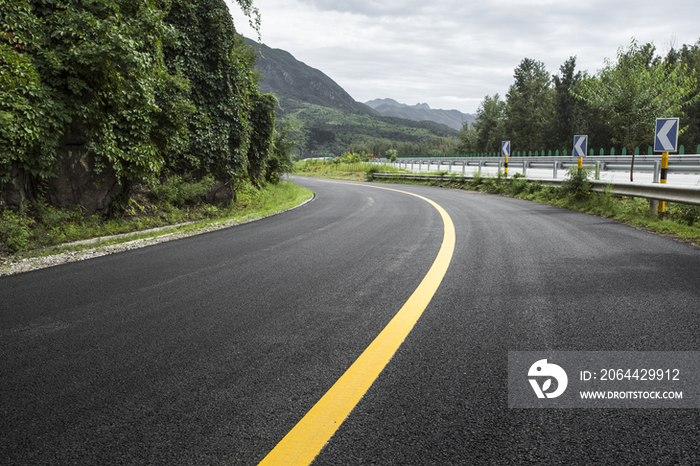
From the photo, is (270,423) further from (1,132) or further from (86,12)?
(86,12)

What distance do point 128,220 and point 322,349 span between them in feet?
28.7

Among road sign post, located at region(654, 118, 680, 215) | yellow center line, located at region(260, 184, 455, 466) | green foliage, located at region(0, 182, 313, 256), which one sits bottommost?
yellow center line, located at region(260, 184, 455, 466)

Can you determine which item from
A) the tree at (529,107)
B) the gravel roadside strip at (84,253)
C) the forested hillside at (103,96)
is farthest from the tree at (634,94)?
the tree at (529,107)

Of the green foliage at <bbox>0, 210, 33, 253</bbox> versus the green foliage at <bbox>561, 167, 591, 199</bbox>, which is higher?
the green foliage at <bbox>561, 167, 591, 199</bbox>

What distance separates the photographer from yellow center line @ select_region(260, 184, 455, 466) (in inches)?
66.6

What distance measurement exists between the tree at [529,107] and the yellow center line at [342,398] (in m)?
70.0

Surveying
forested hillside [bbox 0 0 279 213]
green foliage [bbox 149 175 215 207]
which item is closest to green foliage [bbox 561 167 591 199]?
forested hillside [bbox 0 0 279 213]

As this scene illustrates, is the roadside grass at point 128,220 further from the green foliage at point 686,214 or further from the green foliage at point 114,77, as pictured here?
the green foliage at point 686,214

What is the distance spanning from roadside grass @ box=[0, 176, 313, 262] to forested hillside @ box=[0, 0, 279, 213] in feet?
1.31

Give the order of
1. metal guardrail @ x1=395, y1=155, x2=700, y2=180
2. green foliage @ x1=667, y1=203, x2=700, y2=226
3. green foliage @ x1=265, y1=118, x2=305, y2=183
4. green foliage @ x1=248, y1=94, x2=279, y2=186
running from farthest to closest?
green foliage @ x1=265, y1=118, x2=305, y2=183 → metal guardrail @ x1=395, y1=155, x2=700, y2=180 → green foliage @ x1=248, y1=94, x2=279, y2=186 → green foliage @ x1=667, y1=203, x2=700, y2=226

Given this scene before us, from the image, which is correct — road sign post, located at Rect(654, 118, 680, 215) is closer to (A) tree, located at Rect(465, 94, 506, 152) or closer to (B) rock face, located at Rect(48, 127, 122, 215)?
(B) rock face, located at Rect(48, 127, 122, 215)

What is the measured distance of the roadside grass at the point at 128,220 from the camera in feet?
23.1

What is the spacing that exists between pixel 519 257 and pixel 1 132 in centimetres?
817

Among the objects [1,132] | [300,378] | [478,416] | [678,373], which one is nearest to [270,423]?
[300,378]
